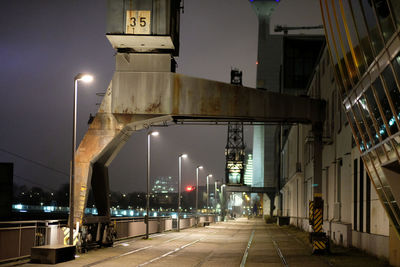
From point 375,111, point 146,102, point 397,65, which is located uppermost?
point 146,102

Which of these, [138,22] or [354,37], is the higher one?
[138,22]

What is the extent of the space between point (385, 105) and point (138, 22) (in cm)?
1709

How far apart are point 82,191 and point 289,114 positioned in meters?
14.0

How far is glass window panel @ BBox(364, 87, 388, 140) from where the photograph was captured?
1877cm

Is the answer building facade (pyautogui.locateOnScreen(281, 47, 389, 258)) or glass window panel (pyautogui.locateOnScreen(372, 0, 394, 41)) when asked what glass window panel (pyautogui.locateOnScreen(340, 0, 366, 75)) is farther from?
building facade (pyautogui.locateOnScreen(281, 47, 389, 258))

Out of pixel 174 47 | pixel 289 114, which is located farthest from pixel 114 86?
pixel 289 114

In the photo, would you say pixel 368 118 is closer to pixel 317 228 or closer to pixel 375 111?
pixel 375 111

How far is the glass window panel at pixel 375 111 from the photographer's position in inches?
739

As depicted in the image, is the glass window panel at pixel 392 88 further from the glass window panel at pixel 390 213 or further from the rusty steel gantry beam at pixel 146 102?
the rusty steel gantry beam at pixel 146 102

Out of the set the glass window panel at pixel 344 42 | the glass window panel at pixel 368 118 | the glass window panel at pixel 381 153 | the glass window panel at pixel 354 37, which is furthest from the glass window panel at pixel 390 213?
the glass window panel at pixel 354 37

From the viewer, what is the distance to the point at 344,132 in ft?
116

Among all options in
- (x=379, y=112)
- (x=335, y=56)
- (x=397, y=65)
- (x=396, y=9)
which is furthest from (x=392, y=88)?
(x=335, y=56)

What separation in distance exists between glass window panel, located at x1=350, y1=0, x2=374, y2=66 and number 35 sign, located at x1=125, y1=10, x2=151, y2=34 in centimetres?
1415

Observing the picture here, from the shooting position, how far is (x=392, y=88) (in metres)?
16.6
